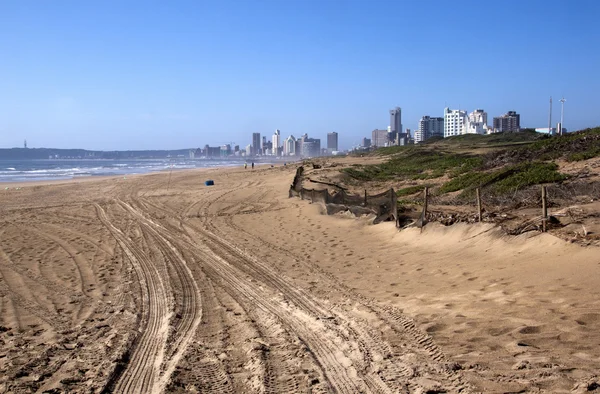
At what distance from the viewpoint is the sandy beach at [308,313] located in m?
4.89

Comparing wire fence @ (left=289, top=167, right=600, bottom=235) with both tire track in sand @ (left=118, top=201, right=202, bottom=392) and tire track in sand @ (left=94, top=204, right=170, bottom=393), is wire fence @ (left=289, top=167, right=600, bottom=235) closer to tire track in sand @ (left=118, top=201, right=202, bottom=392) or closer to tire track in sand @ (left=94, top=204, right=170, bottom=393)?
tire track in sand @ (left=118, top=201, right=202, bottom=392)

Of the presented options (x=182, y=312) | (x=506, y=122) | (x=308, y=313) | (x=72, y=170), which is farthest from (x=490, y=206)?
(x=506, y=122)

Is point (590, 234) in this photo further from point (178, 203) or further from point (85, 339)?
point (178, 203)

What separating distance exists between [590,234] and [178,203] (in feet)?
62.4

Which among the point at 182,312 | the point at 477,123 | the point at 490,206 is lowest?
the point at 182,312

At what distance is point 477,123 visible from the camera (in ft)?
478

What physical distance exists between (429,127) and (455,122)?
74.4ft

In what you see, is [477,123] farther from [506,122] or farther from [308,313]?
[308,313]

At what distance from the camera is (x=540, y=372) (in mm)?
4398

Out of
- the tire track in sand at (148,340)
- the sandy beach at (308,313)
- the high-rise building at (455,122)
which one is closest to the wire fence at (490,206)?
the sandy beach at (308,313)

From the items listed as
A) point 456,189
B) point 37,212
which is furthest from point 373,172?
point 37,212

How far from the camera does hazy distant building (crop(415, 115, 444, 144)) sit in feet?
581

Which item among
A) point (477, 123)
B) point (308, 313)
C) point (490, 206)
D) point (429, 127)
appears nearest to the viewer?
point (308, 313)

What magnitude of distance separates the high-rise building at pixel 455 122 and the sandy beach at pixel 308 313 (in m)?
149
